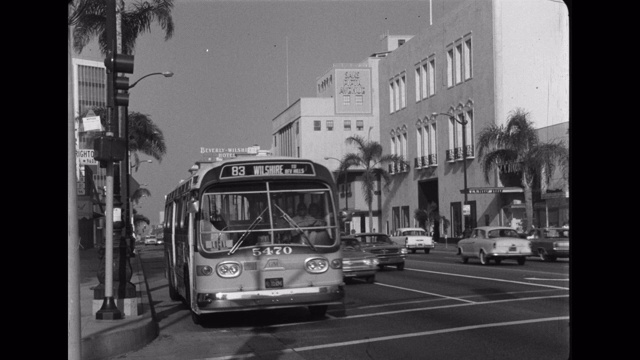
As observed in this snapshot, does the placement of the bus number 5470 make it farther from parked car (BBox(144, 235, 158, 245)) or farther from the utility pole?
parked car (BBox(144, 235, 158, 245))

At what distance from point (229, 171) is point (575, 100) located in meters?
8.29

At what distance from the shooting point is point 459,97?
1916 inches

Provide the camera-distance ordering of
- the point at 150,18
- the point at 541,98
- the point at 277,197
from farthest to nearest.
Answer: the point at 541,98 < the point at 150,18 < the point at 277,197

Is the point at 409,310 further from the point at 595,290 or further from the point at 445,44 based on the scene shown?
the point at 445,44

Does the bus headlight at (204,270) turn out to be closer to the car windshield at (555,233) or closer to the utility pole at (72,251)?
the utility pole at (72,251)

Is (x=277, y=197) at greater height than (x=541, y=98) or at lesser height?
lesser

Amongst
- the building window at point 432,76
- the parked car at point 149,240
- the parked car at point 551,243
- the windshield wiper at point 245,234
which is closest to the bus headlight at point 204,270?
the windshield wiper at point 245,234

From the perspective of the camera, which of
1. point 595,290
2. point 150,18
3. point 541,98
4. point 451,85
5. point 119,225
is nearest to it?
point 595,290

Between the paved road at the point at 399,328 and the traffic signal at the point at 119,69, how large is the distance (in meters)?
4.18

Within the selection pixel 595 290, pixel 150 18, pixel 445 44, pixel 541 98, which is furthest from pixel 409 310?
pixel 445 44

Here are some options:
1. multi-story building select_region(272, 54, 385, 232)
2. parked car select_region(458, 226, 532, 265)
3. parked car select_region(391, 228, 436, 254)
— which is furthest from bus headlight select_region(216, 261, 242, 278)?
multi-story building select_region(272, 54, 385, 232)

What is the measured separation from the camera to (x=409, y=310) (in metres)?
15.6

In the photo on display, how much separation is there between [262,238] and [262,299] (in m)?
1.04

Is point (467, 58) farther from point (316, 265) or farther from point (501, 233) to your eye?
point (316, 265)
